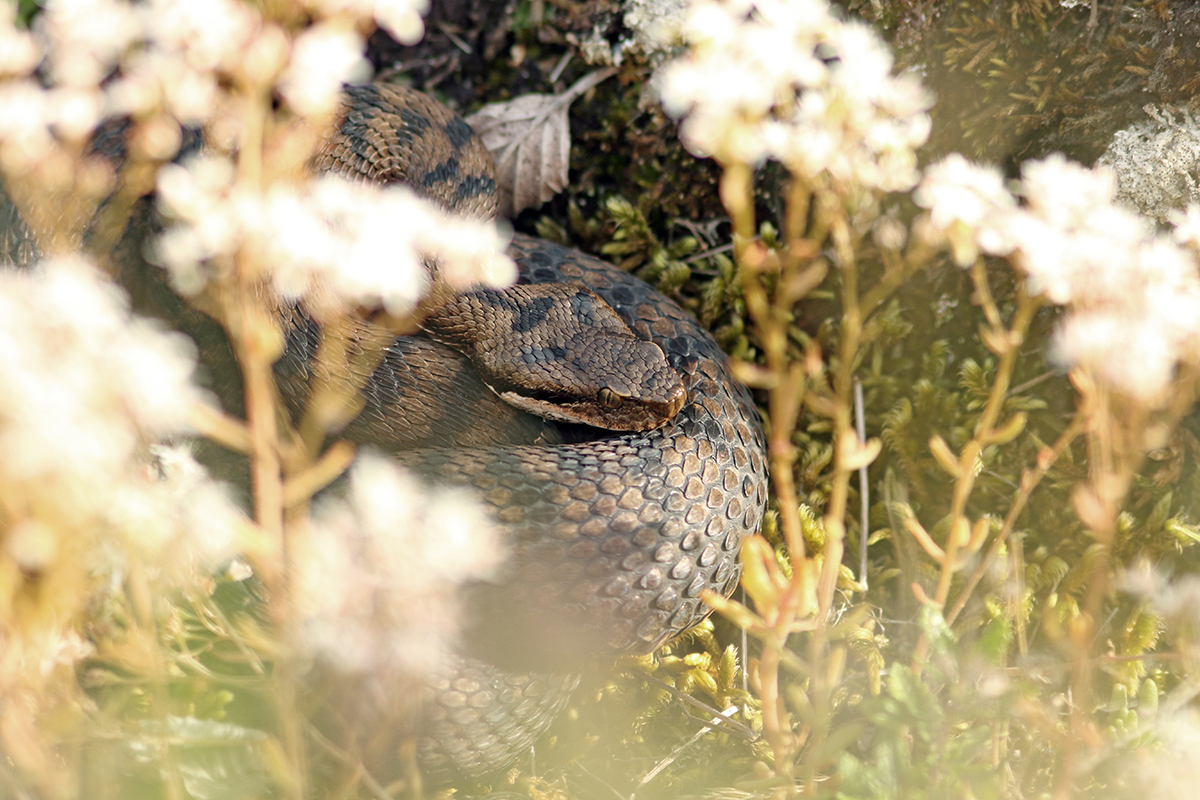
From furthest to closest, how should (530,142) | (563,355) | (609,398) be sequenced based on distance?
1. (530,142)
2. (563,355)
3. (609,398)

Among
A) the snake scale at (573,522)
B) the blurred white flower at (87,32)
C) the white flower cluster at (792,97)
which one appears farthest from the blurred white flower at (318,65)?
the snake scale at (573,522)

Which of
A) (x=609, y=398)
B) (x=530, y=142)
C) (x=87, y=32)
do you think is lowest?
(x=609, y=398)

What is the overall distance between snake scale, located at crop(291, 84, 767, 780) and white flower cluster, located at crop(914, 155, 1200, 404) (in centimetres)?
146

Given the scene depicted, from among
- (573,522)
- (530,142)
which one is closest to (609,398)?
(573,522)

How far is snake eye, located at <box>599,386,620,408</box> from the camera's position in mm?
3113

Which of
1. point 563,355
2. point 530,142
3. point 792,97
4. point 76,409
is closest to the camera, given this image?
point 76,409

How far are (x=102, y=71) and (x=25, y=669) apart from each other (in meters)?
1.27

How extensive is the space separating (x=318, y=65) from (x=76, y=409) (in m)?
0.67

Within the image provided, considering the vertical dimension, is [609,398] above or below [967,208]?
below

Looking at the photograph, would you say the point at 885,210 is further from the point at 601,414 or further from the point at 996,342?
the point at 996,342

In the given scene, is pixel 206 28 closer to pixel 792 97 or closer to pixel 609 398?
pixel 792 97

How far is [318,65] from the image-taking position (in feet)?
4.41

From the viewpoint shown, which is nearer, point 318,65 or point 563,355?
point 318,65

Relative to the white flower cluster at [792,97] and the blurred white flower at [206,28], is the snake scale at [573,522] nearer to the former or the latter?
the white flower cluster at [792,97]
